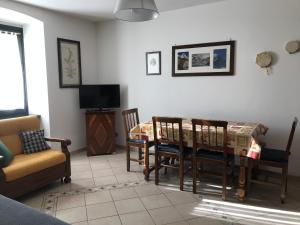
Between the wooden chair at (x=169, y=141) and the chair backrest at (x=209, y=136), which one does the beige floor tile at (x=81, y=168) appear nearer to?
the wooden chair at (x=169, y=141)

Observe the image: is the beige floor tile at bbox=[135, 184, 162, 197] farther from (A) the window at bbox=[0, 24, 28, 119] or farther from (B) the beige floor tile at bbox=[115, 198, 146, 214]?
(A) the window at bbox=[0, 24, 28, 119]

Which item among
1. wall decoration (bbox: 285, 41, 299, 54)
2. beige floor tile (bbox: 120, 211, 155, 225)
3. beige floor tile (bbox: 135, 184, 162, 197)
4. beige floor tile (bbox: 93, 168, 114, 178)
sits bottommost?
beige floor tile (bbox: 120, 211, 155, 225)

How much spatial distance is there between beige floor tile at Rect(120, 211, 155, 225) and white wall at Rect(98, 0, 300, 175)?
1974mm

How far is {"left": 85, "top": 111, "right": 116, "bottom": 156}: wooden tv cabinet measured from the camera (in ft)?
14.8

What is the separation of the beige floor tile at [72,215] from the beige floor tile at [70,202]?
0.28 feet

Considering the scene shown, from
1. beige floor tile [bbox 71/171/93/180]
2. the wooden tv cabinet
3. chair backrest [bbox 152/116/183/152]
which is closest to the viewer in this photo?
chair backrest [bbox 152/116/183/152]

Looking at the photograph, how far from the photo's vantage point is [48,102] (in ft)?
13.5

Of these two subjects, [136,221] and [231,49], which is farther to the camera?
[231,49]

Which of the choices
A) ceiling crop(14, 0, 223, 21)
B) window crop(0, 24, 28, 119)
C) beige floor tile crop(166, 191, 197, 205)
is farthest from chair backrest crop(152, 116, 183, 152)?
window crop(0, 24, 28, 119)

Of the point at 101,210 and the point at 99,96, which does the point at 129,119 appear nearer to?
the point at 99,96

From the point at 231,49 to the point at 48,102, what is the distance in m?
3.01

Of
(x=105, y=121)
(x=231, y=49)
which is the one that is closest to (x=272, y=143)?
(x=231, y=49)

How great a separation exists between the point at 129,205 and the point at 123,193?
31 cm

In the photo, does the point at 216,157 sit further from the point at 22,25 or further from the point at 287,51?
the point at 22,25
